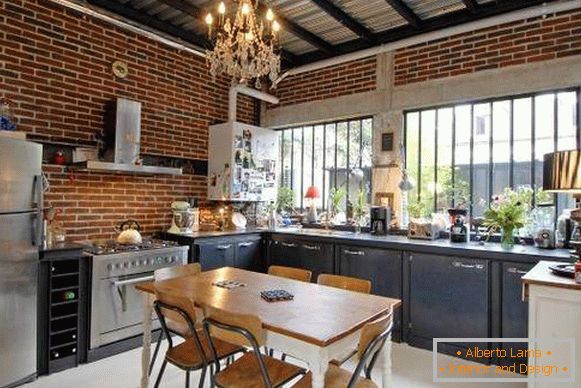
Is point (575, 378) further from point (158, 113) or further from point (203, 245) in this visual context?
point (158, 113)

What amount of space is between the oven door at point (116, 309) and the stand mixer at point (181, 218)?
2.81ft

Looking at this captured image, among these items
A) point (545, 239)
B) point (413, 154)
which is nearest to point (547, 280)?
point (545, 239)

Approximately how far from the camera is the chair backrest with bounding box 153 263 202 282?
2779 mm

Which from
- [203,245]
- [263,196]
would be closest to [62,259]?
[203,245]

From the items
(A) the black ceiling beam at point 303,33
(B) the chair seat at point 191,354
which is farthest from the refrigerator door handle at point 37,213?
(A) the black ceiling beam at point 303,33

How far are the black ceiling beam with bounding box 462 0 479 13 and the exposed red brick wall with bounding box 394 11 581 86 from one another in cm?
27

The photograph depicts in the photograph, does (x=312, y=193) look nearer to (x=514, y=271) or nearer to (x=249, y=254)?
(x=249, y=254)

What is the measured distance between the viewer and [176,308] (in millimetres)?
2117

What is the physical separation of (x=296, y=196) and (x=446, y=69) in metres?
2.61

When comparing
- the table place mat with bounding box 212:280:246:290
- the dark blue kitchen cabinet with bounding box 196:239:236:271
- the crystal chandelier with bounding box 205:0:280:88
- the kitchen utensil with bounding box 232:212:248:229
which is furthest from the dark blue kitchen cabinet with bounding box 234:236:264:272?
the crystal chandelier with bounding box 205:0:280:88

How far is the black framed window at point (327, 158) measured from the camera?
499 cm

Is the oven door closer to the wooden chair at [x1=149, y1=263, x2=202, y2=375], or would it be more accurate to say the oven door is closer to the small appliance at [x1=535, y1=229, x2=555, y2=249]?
the wooden chair at [x1=149, y1=263, x2=202, y2=375]

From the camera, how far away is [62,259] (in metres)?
3.08

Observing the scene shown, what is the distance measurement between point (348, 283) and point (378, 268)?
1217 millimetres
